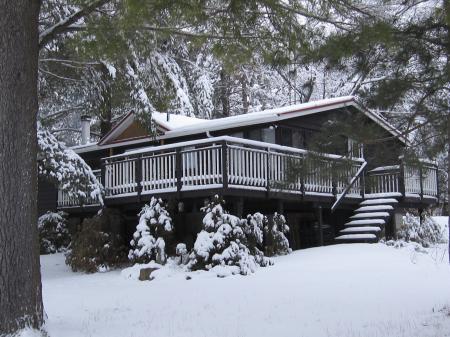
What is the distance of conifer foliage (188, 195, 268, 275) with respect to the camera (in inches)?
480

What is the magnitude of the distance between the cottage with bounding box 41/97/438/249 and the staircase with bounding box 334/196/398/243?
0.09ft

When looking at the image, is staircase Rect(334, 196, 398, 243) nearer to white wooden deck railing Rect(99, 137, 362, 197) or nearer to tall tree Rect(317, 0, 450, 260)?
white wooden deck railing Rect(99, 137, 362, 197)

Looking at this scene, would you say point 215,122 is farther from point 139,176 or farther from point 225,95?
point 225,95

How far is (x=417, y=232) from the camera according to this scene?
15.9 metres

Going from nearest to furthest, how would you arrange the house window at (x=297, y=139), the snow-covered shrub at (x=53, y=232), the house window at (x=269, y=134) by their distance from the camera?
the snow-covered shrub at (x=53, y=232)
the house window at (x=269, y=134)
the house window at (x=297, y=139)

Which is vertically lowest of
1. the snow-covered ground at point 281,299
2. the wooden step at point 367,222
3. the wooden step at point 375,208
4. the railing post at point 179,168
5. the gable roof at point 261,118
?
the snow-covered ground at point 281,299

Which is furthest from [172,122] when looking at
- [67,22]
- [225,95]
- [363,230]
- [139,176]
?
[225,95]

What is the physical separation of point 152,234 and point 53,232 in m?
5.26

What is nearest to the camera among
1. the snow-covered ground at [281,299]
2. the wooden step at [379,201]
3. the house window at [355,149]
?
the snow-covered ground at [281,299]

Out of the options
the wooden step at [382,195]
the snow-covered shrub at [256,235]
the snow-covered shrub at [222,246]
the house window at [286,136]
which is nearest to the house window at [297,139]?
the house window at [286,136]

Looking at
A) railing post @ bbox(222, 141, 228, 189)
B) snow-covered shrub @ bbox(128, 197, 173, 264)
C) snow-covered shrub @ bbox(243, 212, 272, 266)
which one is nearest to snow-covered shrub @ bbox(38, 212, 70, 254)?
snow-covered shrub @ bbox(128, 197, 173, 264)

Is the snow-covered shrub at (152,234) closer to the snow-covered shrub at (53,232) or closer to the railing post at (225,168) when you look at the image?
the railing post at (225,168)

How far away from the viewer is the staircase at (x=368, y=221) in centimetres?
1519

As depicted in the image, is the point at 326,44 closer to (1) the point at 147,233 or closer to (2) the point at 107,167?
(1) the point at 147,233
